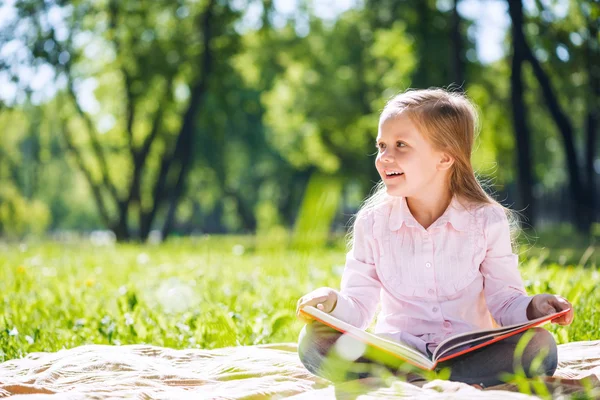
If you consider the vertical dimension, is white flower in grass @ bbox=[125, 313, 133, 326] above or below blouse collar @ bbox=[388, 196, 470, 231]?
below

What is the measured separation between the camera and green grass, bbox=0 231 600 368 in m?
3.55

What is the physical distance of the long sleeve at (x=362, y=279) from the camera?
2.80m

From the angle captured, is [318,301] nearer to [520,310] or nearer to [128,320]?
[520,310]

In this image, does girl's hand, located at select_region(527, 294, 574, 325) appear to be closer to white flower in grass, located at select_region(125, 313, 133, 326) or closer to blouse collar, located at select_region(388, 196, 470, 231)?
blouse collar, located at select_region(388, 196, 470, 231)

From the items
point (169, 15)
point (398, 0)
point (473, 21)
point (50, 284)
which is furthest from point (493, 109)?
point (50, 284)

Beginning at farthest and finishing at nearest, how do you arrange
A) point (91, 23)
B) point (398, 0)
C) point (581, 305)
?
point (398, 0) < point (91, 23) < point (581, 305)

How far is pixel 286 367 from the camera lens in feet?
9.09

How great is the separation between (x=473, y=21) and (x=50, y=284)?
17.8 metres

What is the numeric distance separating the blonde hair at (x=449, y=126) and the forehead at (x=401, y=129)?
2 cm

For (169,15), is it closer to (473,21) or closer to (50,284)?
(473,21)

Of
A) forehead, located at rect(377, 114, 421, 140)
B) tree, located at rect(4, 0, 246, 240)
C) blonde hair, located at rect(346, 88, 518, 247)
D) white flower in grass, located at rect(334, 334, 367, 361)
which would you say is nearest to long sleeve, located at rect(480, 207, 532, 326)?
blonde hair, located at rect(346, 88, 518, 247)

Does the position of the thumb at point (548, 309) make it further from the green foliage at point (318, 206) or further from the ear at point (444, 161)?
the green foliage at point (318, 206)

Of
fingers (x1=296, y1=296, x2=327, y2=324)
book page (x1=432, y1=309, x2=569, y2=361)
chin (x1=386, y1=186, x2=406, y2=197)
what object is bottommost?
book page (x1=432, y1=309, x2=569, y2=361)

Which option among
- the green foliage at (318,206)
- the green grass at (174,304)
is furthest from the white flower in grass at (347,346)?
the green grass at (174,304)
